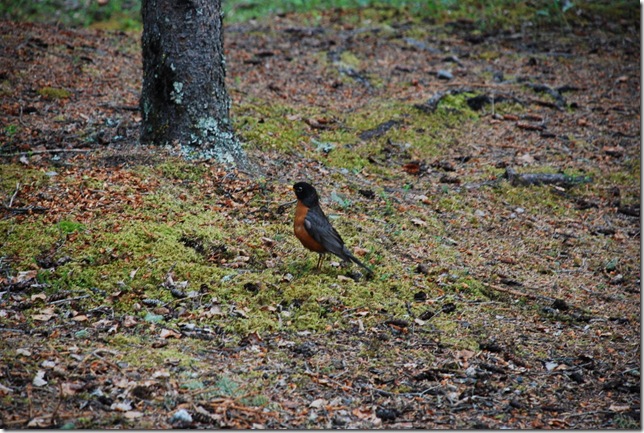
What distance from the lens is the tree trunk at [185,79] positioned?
653cm

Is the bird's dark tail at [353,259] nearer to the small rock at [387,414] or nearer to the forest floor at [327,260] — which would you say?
the forest floor at [327,260]

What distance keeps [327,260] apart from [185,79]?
238cm

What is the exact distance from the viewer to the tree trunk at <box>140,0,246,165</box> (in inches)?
257

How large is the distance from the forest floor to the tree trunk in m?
0.32

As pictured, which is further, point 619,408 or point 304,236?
point 304,236

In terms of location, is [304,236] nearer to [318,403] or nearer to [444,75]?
[318,403]

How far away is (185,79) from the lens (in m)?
6.62

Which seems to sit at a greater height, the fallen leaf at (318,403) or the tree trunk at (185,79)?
the tree trunk at (185,79)

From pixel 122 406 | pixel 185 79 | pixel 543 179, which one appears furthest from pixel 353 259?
pixel 543 179

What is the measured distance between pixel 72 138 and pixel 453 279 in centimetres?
456

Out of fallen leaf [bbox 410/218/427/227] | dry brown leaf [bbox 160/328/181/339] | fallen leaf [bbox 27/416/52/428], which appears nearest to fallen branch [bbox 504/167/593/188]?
fallen leaf [bbox 410/218/427/227]

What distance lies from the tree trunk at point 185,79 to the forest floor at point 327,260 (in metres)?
0.32

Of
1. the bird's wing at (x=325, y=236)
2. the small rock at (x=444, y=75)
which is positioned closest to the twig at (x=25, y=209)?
the bird's wing at (x=325, y=236)

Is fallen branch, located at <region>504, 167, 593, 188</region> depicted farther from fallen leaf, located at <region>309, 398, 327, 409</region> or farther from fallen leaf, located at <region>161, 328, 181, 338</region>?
fallen leaf, located at <region>161, 328, 181, 338</region>
